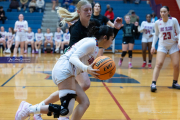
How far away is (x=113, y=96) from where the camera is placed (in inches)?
142

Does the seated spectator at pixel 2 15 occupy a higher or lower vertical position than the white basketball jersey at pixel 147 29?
higher

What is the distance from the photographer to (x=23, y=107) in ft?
7.23

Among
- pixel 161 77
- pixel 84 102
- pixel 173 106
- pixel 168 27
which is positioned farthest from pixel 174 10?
pixel 84 102

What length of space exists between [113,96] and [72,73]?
1724mm

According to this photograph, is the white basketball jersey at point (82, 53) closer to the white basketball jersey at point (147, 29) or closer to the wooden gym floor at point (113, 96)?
the wooden gym floor at point (113, 96)

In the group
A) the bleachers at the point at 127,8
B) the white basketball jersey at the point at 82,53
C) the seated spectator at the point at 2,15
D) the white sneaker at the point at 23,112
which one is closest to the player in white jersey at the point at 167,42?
the white basketball jersey at the point at 82,53

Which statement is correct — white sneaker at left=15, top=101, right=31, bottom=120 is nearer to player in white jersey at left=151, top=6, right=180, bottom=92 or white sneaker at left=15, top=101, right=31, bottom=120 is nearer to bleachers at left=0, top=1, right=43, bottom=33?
player in white jersey at left=151, top=6, right=180, bottom=92

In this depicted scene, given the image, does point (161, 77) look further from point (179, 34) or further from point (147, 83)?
point (179, 34)

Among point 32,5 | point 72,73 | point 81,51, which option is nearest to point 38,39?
point 32,5

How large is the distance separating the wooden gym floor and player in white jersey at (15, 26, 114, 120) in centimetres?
62

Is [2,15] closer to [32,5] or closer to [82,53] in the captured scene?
[32,5]

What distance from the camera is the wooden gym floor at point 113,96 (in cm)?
278

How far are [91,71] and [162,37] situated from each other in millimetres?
2731

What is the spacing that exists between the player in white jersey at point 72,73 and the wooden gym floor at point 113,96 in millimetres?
622
